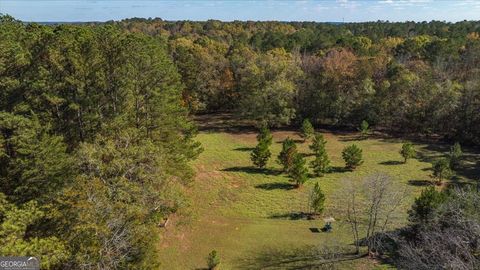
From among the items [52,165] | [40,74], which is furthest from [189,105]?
[52,165]

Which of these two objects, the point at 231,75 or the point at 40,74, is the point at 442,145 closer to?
the point at 231,75

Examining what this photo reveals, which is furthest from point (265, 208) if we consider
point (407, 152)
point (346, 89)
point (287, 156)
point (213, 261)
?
point (346, 89)

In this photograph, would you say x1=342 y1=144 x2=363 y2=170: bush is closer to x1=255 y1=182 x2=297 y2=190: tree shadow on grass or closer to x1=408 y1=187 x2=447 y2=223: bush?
x1=255 y1=182 x2=297 y2=190: tree shadow on grass

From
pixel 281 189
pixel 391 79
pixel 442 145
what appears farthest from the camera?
pixel 391 79

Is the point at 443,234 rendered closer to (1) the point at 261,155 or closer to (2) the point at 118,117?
(2) the point at 118,117

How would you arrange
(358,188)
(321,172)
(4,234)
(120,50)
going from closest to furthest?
1. (4,234)
2. (120,50)
3. (358,188)
4. (321,172)

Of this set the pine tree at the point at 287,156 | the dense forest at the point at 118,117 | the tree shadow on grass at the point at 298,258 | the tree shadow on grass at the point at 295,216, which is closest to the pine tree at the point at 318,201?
the tree shadow on grass at the point at 295,216
